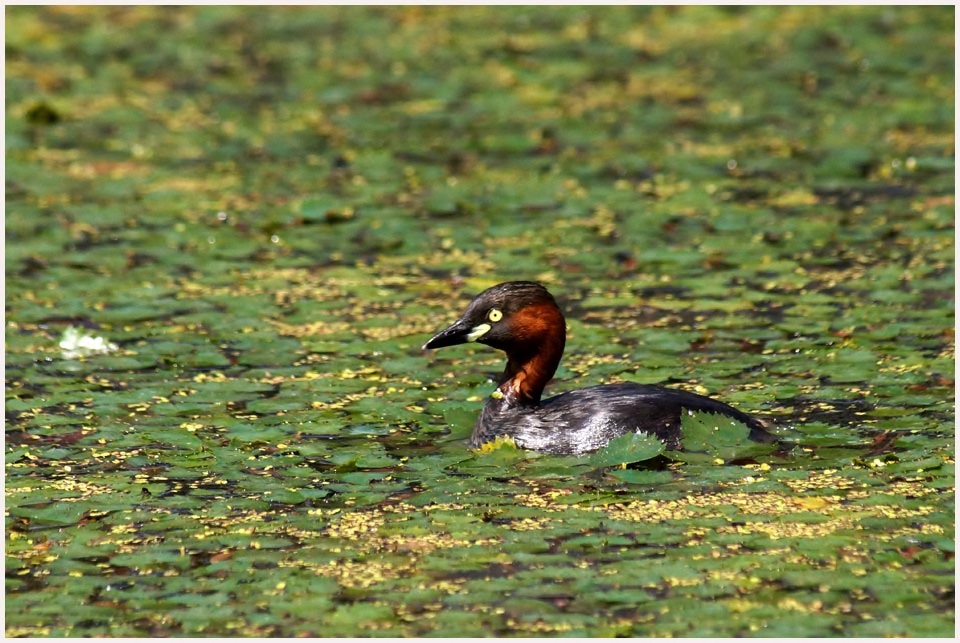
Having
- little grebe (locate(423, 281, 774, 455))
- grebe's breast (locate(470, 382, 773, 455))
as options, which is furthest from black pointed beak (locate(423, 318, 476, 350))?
grebe's breast (locate(470, 382, 773, 455))

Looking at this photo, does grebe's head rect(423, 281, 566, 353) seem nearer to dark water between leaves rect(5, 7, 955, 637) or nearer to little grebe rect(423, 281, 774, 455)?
little grebe rect(423, 281, 774, 455)

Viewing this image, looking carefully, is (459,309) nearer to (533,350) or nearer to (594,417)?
(533,350)

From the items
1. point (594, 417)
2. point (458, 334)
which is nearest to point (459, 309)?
point (458, 334)

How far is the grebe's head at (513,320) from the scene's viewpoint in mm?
9781

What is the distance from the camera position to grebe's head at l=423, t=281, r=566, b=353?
9781mm

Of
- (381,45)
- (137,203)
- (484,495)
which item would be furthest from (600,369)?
(381,45)

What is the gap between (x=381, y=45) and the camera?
19.6 meters

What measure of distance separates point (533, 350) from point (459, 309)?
95.6 inches

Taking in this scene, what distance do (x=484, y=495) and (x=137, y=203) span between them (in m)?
6.89

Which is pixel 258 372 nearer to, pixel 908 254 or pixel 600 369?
pixel 600 369

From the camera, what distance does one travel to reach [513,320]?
32.1 feet

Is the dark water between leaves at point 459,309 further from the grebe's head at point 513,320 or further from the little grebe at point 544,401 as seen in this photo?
the grebe's head at point 513,320

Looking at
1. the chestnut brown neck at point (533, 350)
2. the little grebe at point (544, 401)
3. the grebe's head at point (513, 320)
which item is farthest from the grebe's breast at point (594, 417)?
the grebe's head at point (513, 320)

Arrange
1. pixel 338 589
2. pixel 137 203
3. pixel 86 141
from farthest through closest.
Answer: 1. pixel 86 141
2. pixel 137 203
3. pixel 338 589
